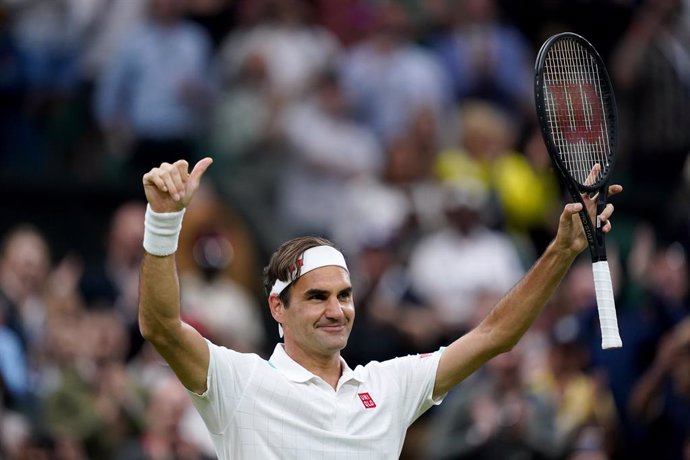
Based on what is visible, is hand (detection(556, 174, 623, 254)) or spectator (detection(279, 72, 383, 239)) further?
spectator (detection(279, 72, 383, 239))

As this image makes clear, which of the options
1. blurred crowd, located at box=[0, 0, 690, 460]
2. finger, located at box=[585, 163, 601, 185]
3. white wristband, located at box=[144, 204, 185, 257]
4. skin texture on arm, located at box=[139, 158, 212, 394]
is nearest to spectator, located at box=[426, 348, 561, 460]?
blurred crowd, located at box=[0, 0, 690, 460]

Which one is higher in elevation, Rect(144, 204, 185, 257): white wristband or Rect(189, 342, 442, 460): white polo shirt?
Rect(144, 204, 185, 257): white wristband

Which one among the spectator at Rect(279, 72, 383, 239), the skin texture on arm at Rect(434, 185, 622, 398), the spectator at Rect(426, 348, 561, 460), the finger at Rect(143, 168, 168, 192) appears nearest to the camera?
the finger at Rect(143, 168, 168, 192)

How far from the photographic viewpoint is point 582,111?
24.2ft

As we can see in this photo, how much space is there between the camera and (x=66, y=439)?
11.2m

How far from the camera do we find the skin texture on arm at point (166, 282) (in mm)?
6090

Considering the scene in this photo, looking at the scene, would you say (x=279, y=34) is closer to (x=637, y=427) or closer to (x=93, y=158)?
(x=93, y=158)

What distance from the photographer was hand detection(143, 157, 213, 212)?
6070 mm

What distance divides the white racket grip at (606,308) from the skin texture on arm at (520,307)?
16 centimetres

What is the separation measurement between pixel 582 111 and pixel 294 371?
5.91 feet

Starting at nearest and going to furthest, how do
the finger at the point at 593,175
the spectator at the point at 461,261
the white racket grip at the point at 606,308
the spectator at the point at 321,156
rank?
1. the white racket grip at the point at 606,308
2. the finger at the point at 593,175
3. the spectator at the point at 461,261
4. the spectator at the point at 321,156

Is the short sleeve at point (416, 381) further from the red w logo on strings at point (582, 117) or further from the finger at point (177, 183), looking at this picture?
the finger at point (177, 183)

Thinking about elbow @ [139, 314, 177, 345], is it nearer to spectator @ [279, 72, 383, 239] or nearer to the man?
the man

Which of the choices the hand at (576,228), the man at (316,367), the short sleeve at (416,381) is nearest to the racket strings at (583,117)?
the hand at (576,228)
